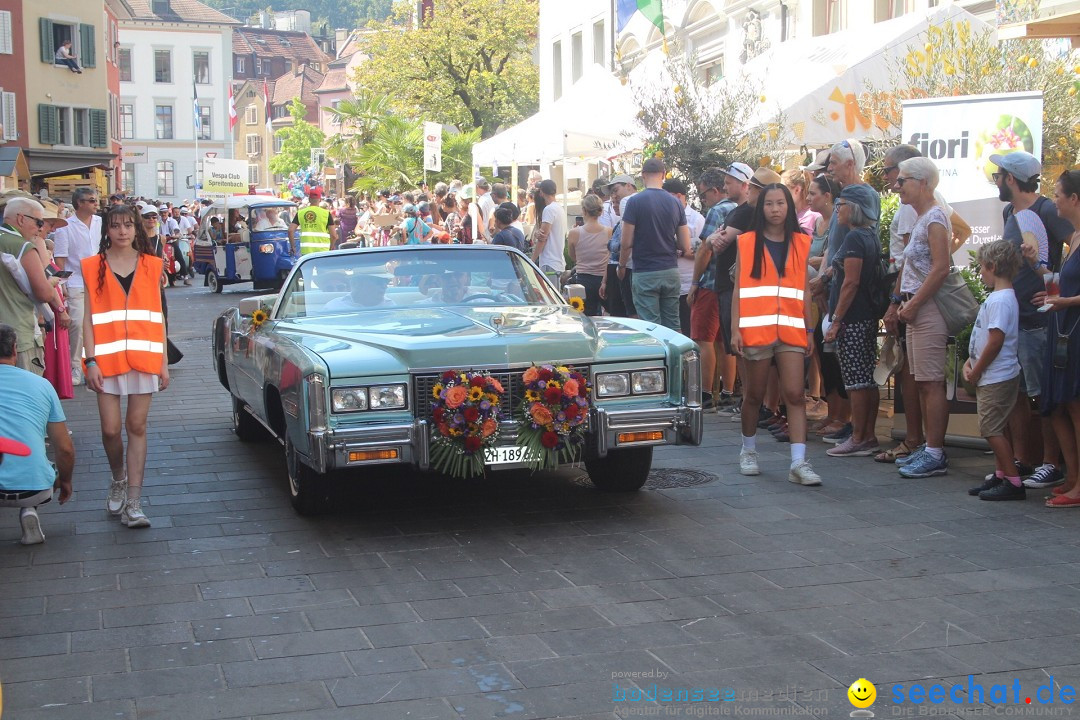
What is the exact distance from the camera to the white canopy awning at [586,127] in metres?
18.9

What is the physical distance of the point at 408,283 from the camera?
27.3 feet

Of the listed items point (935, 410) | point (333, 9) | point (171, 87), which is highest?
point (333, 9)

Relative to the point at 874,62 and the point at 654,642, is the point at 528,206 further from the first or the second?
the point at 654,642

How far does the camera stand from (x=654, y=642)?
16.5 ft

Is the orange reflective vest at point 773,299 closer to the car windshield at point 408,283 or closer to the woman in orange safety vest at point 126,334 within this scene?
the car windshield at point 408,283

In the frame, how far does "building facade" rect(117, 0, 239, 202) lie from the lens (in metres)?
89.9

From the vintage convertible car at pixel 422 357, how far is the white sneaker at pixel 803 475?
0.99 m

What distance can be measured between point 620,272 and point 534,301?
3362 mm

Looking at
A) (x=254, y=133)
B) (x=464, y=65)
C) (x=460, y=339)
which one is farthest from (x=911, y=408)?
(x=254, y=133)

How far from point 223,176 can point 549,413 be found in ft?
106

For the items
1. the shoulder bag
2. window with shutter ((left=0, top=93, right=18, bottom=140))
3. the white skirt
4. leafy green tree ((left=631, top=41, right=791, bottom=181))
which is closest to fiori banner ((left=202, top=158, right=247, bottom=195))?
window with shutter ((left=0, top=93, right=18, bottom=140))

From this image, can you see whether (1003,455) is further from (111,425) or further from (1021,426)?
(111,425)

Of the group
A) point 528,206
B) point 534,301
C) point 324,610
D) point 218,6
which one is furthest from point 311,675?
point 218,6

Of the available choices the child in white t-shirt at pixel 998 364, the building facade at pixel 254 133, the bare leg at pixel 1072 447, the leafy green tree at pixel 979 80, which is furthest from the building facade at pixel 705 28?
the building facade at pixel 254 133
